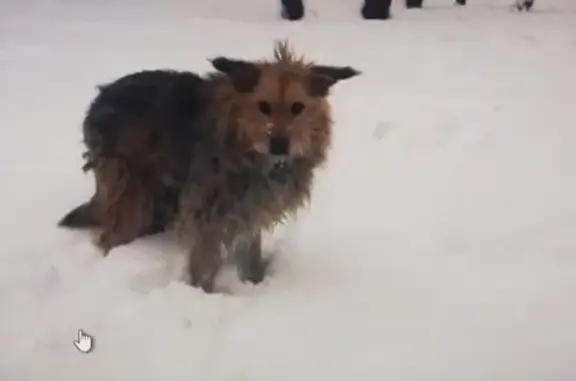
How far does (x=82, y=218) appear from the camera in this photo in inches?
28.6

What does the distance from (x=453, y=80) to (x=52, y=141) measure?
39 cm

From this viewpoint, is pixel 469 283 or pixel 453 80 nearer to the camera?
pixel 469 283

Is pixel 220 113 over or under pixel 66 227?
over

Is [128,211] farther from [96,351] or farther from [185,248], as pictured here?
[96,351]

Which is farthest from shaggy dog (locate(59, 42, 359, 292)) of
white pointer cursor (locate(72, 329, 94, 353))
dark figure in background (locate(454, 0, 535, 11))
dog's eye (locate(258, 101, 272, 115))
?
dark figure in background (locate(454, 0, 535, 11))

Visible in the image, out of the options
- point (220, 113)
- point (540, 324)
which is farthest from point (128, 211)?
point (540, 324)

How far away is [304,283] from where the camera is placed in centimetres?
68

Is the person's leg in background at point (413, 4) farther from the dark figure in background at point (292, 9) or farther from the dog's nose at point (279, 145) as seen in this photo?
the dog's nose at point (279, 145)

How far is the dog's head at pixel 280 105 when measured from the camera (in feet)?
2.14

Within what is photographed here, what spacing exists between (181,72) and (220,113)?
0.08 metres

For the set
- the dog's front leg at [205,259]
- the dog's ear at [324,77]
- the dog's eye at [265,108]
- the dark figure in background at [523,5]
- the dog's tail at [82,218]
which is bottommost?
the dog's front leg at [205,259]

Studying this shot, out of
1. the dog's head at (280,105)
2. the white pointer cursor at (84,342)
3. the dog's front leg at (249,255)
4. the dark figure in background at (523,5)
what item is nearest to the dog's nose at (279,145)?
the dog's head at (280,105)

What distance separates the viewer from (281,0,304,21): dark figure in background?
0.77m

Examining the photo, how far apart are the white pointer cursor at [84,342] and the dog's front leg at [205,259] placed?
0.33 ft
